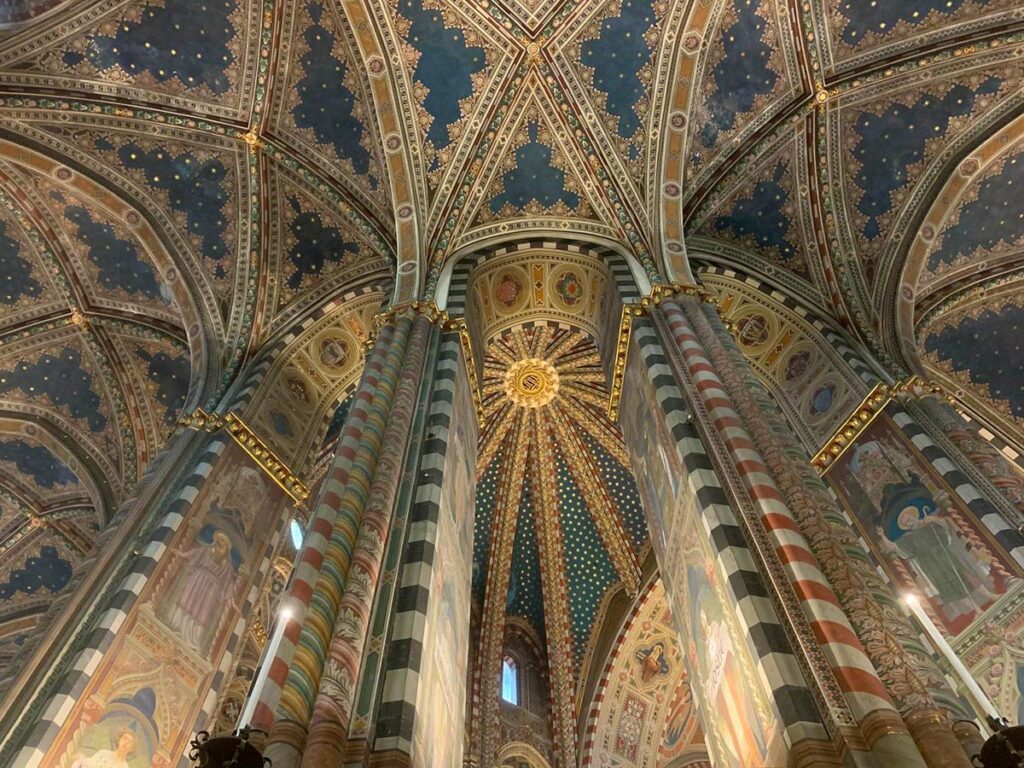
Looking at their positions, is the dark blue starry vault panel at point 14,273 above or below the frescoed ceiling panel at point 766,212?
below

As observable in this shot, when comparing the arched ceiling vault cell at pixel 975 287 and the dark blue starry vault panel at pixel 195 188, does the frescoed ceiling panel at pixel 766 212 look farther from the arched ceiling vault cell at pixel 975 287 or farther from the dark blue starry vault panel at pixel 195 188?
the dark blue starry vault panel at pixel 195 188

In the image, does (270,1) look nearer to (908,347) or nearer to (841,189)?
(841,189)

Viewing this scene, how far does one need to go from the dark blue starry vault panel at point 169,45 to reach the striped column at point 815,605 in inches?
324

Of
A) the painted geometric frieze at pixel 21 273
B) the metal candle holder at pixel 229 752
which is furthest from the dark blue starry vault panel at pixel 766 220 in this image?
the metal candle holder at pixel 229 752

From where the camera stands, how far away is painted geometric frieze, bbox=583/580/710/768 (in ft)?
47.6

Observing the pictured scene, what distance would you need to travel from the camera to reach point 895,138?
1121 centimetres

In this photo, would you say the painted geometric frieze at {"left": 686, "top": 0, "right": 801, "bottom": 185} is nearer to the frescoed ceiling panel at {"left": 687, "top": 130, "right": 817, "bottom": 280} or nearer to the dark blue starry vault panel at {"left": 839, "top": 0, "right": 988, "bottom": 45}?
the frescoed ceiling panel at {"left": 687, "top": 130, "right": 817, "bottom": 280}

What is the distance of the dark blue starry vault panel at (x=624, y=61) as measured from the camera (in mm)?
11531

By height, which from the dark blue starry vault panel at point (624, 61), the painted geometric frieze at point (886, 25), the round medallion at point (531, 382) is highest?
the round medallion at point (531, 382)

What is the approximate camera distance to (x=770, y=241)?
12.2 metres

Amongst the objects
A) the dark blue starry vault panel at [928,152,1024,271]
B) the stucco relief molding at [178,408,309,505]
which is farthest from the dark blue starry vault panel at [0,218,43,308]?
the dark blue starry vault panel at [928,152,1024,271]

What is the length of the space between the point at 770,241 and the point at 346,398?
6.89m

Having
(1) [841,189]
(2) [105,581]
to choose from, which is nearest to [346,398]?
(2) [105,581]

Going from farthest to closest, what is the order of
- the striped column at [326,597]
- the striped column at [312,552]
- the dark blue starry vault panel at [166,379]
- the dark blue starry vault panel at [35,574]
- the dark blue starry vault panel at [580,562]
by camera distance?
the dark blue starry vault panel at [580,562] → the dark blue starry vault panel at [35,574] → the dark blue starry vault panel at [166,379] → the striped column at [312,552] → the striped column at [326,597]
